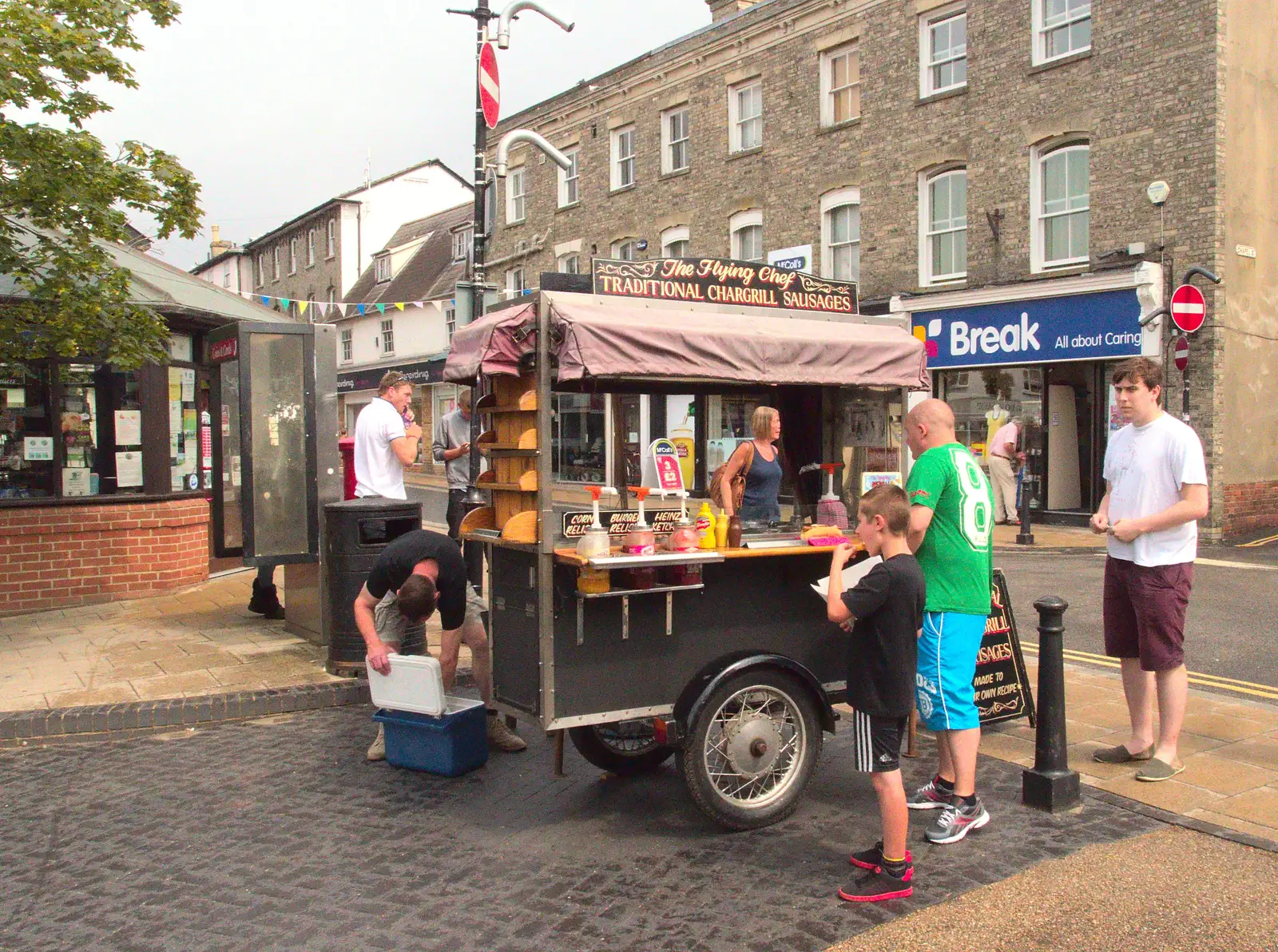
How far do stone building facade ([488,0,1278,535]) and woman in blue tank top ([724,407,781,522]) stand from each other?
11251 mm

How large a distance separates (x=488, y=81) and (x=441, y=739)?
316 inches

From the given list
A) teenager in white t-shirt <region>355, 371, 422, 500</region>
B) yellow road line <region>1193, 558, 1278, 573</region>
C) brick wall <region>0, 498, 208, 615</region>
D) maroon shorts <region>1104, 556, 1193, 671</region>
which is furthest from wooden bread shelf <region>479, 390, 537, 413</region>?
yellow road line <region>1193, 558, 1278, 573</region>

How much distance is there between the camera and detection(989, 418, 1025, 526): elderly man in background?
17.2 m

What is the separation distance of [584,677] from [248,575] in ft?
28.9

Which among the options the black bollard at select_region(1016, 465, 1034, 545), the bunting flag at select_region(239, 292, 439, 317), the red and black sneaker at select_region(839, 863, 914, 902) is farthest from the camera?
the bunting flag at select_region(239, 292, 439, 317)

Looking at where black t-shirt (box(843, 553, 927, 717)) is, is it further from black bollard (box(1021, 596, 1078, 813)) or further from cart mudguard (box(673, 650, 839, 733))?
black bollard (box(1021, 596, 1078, 813))

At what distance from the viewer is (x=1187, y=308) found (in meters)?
14.2

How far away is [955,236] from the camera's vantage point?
62.2 feet

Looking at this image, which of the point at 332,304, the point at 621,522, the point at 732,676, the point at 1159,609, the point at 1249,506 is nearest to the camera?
the point at 732,676

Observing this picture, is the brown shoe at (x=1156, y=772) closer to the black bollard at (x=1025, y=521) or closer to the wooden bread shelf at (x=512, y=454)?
the wooden bread shelf at (x=512, y=454)

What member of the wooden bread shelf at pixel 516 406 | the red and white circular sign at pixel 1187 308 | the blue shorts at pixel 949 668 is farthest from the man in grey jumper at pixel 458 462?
the red and white circular sign at pixel 1187 308

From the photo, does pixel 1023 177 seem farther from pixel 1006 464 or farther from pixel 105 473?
pixel 105 473

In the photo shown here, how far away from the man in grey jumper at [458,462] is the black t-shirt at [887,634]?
6270mm

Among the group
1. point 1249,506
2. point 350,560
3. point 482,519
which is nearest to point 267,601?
point 350,560
